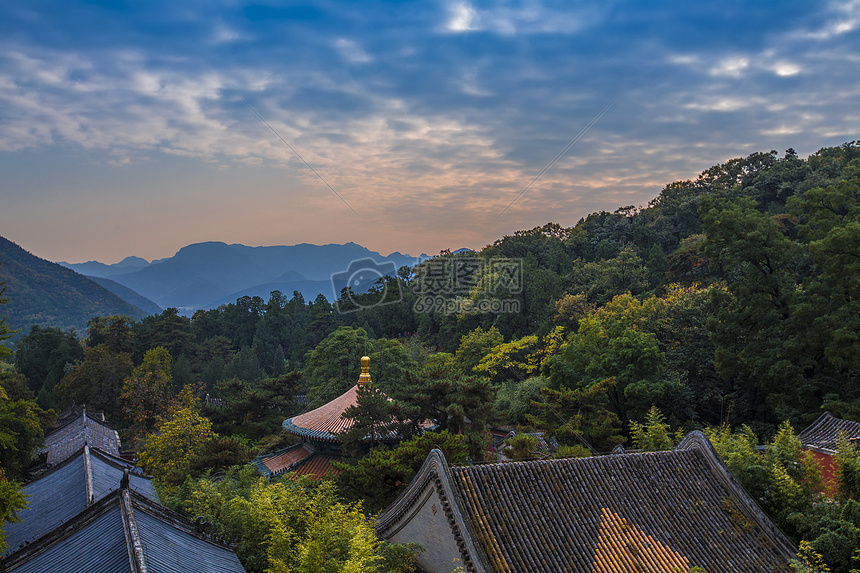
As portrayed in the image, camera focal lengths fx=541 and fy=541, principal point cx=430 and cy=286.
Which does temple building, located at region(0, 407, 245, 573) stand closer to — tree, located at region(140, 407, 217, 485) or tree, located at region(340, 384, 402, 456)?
tree, located at region(340, 384, 402, 456)

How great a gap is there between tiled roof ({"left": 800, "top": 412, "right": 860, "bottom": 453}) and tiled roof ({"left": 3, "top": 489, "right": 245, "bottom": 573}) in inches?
571

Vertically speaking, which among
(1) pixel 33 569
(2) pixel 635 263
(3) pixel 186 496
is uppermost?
(2) pixel 635 263

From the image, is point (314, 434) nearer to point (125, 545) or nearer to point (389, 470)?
point (389, 470)

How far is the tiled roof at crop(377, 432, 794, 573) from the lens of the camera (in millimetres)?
8883

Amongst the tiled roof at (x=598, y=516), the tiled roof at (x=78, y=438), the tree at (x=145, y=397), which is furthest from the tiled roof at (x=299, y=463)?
the tree at (x=145, y=397)

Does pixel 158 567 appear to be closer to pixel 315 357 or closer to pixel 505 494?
pixel 505 494

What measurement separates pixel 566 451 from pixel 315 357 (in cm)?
2018

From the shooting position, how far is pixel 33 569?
8906mm

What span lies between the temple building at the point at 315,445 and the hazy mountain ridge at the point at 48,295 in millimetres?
113311

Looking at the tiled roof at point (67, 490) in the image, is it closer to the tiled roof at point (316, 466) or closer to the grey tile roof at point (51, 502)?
the grey tile roof at point (51, 502)

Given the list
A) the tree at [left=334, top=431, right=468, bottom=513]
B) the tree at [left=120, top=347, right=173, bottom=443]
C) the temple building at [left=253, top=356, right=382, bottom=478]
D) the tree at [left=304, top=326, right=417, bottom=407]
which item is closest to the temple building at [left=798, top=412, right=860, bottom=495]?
the tree at [left=334, top=431, right=468, bottom=513]

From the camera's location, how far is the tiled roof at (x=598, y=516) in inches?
350

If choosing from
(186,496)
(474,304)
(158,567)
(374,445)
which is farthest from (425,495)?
(474,304)

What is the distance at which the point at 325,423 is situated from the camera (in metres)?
17.7
